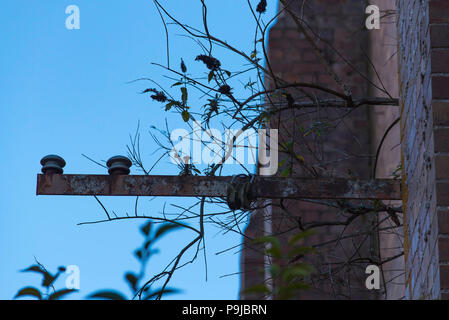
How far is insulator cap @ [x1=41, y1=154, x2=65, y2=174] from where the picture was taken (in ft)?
9.96

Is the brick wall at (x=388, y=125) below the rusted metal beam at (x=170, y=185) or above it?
above

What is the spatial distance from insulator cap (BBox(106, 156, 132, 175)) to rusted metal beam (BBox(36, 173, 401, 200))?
23 millimetres

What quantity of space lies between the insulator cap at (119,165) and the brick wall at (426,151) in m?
0.97

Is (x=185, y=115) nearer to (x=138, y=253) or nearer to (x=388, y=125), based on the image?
(x=138, y=253)

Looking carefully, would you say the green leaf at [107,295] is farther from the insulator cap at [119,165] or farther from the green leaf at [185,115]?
the green leaf at [185,115]

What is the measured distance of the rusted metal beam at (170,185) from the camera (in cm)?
298

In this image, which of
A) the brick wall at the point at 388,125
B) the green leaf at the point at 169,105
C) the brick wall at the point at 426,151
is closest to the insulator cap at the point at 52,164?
the green leaf at the point at 169,105

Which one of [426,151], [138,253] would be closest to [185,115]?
[426,151]

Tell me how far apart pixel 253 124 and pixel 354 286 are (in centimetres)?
221

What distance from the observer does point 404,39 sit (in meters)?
2.98

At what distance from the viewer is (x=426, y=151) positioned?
98.8 inches

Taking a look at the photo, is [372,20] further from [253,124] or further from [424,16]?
[424,16]

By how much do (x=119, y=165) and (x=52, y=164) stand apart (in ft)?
0.77
